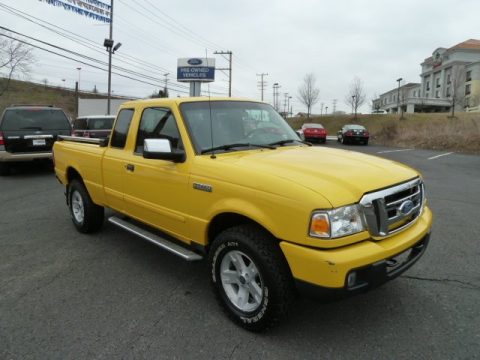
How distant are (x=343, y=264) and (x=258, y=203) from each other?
2.39 ft

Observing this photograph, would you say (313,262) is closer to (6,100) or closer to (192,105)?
(192,105)

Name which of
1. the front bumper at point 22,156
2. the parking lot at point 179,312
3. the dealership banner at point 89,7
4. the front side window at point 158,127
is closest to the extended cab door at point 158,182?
the front side window at point 158,127

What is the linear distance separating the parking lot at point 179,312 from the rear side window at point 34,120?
6459 millimetres

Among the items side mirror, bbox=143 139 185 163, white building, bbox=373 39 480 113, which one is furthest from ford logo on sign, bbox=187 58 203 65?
white building, bbox=373 39 480 113

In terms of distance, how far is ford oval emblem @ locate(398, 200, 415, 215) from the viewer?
2975 mm

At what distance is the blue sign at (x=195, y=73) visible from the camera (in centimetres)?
4516

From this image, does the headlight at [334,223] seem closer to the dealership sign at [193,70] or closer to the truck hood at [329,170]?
the truck hood at [329,170]

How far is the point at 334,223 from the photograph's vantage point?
2.55 metres

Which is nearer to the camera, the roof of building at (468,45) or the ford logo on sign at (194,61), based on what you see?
the ford logo on sign at (194,61)

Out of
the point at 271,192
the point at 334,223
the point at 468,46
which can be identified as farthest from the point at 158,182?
the point at 468,46

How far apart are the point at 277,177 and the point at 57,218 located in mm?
4892

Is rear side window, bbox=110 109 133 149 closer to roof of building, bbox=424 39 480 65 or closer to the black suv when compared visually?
the black suv

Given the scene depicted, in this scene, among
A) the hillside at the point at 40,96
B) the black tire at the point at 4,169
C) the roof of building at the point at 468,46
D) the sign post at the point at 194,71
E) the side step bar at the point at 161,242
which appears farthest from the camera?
the roof of building at the point at 468,46

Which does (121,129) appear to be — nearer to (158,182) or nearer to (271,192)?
(158,182)
